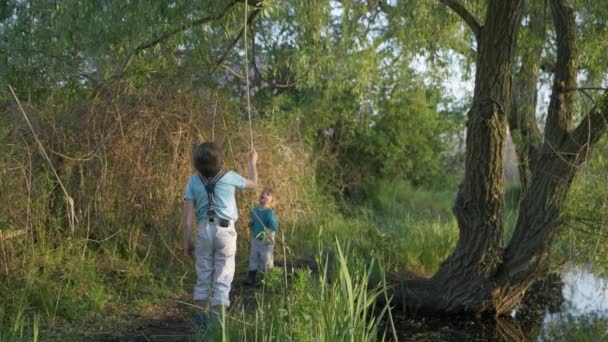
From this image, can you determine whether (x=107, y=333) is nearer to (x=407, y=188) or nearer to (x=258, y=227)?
(x=258, y=227)

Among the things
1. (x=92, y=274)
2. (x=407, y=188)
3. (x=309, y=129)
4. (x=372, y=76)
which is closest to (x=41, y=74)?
(x=92, y=274)

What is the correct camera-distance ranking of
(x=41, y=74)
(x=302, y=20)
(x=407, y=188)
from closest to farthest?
(x=41, y=74) < (x=302, y=20) < (x=407, y=188)

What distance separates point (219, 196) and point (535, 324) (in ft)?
12.7

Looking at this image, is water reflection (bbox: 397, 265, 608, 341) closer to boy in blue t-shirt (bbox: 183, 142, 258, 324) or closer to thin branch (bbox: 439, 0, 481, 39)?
boy in blue t-shirt (bbox: 183, 142, 258, 324)

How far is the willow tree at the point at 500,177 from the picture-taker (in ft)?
21.7

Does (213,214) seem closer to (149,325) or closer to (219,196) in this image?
(219,196)

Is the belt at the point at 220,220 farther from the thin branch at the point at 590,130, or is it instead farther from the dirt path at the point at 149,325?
the thin branch at the point at 590,130

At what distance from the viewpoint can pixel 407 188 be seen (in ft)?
51.2

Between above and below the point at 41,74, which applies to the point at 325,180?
below

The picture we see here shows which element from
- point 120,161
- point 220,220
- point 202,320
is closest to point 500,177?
point 220,220

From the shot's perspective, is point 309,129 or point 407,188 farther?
point 407,188

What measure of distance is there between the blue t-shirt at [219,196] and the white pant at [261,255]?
2019 mm

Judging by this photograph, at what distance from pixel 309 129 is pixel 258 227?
562 cm

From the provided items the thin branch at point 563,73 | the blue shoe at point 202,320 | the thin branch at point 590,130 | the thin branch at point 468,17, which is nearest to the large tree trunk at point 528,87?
the thin branch at point 563,73
